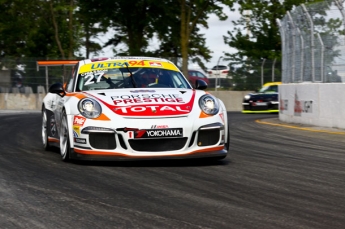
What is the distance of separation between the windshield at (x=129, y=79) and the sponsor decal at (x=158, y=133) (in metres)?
1.32

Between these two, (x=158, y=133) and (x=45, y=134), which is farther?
(x=45, y=134)

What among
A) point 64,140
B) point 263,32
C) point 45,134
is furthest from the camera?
point 263,32

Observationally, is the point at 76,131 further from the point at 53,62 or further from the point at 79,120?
the point at 53,62

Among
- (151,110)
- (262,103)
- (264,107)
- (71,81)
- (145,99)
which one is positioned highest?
(71,81)

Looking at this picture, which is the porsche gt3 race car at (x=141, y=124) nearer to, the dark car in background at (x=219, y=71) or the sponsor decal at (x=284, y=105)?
the sponsor decal at (x=284, y=105)

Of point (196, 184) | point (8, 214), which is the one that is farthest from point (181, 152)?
point (8, 214)

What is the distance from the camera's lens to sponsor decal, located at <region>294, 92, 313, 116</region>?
17.4m

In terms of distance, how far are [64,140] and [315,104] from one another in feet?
28.9

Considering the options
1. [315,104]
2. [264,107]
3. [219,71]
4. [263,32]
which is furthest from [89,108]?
[263,32]

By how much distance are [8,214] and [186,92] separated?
406 cm

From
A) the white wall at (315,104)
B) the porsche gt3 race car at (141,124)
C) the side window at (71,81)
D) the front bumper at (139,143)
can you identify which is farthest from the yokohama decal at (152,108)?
the white wall at (315,104)

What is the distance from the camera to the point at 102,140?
28.2ft

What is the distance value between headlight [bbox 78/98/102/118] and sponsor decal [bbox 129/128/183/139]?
470 millimetres

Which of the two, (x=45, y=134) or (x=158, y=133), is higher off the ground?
(x=158, y=133)
